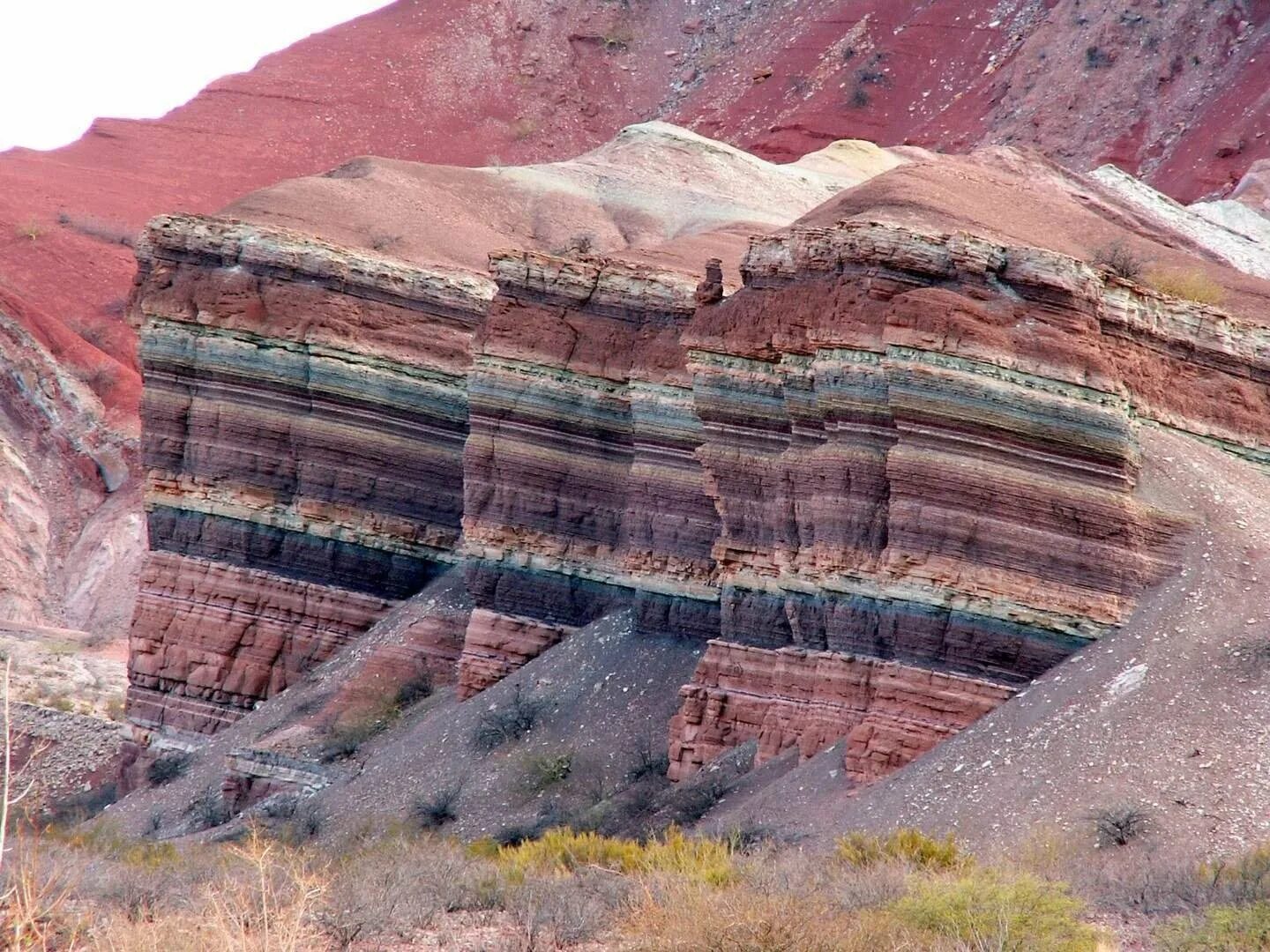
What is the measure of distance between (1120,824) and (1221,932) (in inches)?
166

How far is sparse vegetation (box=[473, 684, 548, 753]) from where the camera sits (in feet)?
91.5

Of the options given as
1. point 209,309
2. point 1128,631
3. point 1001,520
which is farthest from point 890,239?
point 209,309

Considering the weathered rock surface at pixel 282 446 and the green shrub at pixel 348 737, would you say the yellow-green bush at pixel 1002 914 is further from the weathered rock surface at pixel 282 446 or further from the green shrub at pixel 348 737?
the weathered rock surface at pixel 282 446

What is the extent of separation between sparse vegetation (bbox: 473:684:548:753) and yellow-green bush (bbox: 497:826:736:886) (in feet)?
16.9

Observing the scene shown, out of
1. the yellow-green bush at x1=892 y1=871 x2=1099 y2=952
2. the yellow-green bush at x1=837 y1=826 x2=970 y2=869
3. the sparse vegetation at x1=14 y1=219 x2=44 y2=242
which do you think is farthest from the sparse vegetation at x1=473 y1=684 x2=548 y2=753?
the sparse vegetation at x1=14 y1=219 x2=44 y2=242

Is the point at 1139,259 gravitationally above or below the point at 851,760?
above

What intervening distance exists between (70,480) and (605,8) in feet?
136

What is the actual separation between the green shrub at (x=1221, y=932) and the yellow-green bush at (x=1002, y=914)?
54 centimetres

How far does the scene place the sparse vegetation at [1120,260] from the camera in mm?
28219

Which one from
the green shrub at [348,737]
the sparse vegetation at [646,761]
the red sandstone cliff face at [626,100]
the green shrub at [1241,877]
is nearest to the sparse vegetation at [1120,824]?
the green shrub at [1241,877]

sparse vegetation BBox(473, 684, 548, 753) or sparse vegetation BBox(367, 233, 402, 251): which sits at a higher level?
sparse vegetation BBox(367, 233, 402, 251)

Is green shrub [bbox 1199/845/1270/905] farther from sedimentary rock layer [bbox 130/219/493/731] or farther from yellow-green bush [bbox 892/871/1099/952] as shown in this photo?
sedimentary rock layer [bbox 130/219/493/731]

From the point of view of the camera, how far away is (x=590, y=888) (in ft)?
55.8

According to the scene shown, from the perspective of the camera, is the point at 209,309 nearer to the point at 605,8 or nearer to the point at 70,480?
the point at 70,480
